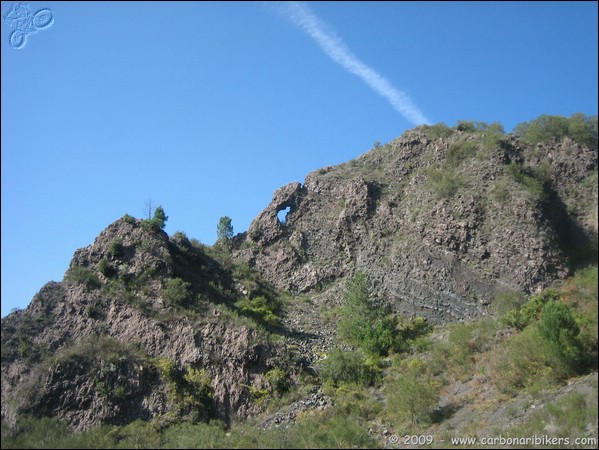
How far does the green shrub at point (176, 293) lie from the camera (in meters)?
38.2

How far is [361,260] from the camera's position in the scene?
161 ft

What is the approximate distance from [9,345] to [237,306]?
15.8 meters

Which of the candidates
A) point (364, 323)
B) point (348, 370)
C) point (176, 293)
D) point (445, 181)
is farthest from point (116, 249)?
point (445, 181)

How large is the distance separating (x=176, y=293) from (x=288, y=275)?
1478 cm

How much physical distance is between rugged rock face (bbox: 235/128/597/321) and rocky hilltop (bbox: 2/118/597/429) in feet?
0.44

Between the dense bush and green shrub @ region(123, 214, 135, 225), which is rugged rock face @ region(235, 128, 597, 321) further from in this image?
green shrub @ region(123, 214, 135, 225)

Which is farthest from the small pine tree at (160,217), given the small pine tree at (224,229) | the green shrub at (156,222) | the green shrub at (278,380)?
the green shrub at (278,380)

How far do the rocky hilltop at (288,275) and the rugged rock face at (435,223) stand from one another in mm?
133

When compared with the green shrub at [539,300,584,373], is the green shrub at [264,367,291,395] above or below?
above

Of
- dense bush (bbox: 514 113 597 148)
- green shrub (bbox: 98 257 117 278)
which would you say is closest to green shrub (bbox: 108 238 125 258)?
green shrub (bbox: 98 257 117 278)

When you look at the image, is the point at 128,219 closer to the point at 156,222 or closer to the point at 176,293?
the point at 156,222

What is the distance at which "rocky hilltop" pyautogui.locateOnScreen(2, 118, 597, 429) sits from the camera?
30.7 metres

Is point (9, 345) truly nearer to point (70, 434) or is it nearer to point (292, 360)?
point (70, 434)

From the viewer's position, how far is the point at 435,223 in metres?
45.3
